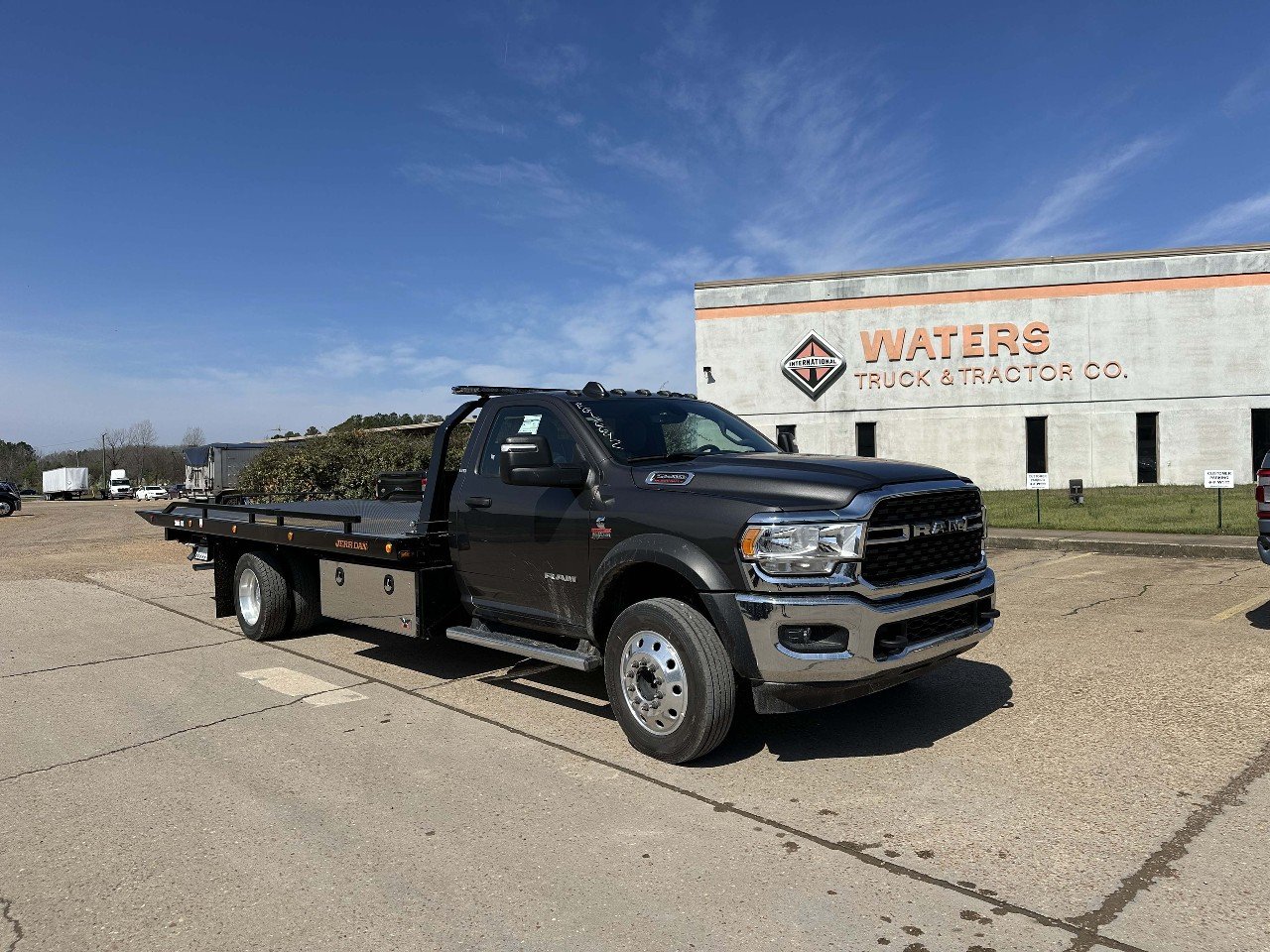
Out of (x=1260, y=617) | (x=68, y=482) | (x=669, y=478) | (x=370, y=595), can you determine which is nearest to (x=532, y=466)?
(x=669, y=478)

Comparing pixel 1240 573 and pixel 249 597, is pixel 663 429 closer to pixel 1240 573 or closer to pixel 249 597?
pixel 249 597

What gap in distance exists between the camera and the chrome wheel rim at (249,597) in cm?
790

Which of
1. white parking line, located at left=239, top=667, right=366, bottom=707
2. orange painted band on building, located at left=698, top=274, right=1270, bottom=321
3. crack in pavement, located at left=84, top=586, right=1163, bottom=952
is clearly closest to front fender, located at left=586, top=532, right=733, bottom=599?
crack in pavement, located at left=84, top=586, right=1163, bottom=952

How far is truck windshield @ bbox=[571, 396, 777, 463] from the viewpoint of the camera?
541cm

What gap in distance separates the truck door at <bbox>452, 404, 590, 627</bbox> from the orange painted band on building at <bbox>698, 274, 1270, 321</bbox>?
68.6ft

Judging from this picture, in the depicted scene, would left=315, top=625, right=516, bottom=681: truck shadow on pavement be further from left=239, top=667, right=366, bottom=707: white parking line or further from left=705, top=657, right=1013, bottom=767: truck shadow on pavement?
left=705, top=657, right=1013, bottom=767: truck shadow on pavement

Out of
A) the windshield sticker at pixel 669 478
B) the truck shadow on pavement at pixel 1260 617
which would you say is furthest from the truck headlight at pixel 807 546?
the truck shadow on pavement at pixel 1260 617

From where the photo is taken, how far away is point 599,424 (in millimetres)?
5484

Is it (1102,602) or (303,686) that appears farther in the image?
(1102,602)

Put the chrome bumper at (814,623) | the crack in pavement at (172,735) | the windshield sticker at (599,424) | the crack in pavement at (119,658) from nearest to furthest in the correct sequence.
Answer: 1. the chrome bumper at (814,623)
2. the crack in pavement at (172,735)
3. the windshield sticker at (599,424)
4. the crack in pavement at (119,658)

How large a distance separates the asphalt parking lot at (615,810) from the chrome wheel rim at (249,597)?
89 centimetres

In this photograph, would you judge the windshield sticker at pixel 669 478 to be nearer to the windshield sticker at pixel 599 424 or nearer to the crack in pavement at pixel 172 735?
the windshield sticker at pixel 599 424

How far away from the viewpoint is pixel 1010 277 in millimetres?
24578

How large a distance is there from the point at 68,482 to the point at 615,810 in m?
90.3
